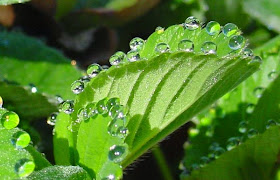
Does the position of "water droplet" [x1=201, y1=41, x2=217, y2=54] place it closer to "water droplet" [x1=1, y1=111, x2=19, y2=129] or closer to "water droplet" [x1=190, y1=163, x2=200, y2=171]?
"water droplet" [x1=1, y1=111, x2=19, y2=129]

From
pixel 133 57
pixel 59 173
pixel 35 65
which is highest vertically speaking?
pixel 35 65

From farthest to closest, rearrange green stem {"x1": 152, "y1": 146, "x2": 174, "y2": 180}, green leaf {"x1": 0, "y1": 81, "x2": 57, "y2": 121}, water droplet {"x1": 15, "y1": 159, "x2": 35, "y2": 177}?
green stem {"x1": 152, "y1": 146, "x2": 174, "y2": 180} → green leaf {"x1": 0, "y1": 81, "x2": 57, "y2": 121} → water droplet {"x1": 15, "y1": 159, "x2": 35, "y2": 177}

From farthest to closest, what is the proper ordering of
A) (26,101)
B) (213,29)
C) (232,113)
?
1. (232,113)
2. (26,101)
3. (213,29)

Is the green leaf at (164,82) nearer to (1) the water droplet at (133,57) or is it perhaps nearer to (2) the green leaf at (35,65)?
(1) the water droplet at (133,57)

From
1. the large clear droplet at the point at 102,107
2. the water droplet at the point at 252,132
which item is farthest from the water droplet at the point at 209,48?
the water droplet at the point at 252,132

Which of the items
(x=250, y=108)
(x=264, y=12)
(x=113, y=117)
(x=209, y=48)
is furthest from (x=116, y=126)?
(x=264, y=12)

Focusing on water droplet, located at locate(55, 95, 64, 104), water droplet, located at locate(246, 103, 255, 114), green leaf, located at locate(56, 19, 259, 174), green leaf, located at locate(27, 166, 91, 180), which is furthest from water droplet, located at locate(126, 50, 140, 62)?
water droplet, located at locate(246, 103, 255, 114)

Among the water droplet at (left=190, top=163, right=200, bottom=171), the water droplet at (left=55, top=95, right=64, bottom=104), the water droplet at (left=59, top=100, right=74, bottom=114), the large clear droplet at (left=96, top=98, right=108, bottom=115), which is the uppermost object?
the water droplet at (left=55, top=95, right=64, bottom=104)

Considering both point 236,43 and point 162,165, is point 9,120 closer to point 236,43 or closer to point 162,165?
point 236,43
